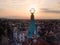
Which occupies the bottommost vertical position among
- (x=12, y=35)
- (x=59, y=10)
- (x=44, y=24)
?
(x=12, y=35)

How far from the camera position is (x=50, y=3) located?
1602mm

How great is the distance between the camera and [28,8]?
163cm

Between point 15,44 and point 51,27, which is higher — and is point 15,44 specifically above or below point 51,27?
below

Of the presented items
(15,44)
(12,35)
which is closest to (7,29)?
(12,35)

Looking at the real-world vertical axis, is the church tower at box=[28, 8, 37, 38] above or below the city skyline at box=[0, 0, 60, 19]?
below

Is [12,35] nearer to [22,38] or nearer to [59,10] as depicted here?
[22,38]

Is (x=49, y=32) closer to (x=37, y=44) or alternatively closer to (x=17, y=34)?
(x=37, y=44)

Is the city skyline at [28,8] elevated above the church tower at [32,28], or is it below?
above

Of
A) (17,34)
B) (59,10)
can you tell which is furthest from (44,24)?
(17,34)

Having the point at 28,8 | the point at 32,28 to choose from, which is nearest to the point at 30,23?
the point at 32,28

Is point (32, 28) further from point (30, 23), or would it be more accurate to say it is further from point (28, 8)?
point (28, 8)

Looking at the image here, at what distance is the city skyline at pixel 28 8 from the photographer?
158cm

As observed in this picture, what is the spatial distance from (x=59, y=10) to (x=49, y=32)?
318 millimetres

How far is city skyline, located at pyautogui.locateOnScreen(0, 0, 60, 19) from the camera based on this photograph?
1577 millimetres
